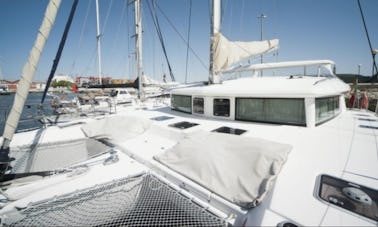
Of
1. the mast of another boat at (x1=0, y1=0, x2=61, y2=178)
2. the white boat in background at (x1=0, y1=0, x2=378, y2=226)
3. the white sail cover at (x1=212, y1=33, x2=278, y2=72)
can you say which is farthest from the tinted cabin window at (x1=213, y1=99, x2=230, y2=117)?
the mast of another boat at (x1=0, y1=0, x2=61, y2=178)

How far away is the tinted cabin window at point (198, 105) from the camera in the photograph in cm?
623

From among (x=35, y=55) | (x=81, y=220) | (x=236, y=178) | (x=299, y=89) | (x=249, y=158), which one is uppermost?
(x=35, y=55)

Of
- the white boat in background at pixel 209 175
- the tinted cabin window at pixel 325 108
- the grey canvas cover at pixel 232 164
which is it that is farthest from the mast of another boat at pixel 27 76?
the tinted cabin window at pixel 325 108

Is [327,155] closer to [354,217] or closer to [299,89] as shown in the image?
[354,217]

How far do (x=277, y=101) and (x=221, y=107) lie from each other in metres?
1.62

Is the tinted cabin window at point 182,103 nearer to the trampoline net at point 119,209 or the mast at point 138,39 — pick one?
the mast at point 138,39

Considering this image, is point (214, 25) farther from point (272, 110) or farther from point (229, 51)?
point (272, 110)

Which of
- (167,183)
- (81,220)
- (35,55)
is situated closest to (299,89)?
(167,183)

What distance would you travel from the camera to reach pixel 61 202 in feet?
6.92

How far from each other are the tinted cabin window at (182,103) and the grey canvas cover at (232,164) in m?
3.54

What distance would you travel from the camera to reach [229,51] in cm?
665

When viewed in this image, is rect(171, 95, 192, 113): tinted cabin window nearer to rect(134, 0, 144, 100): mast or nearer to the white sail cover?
the white sail cover

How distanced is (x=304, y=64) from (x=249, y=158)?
18.4 feet

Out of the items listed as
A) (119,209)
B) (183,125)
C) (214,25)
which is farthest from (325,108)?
(119,209)
